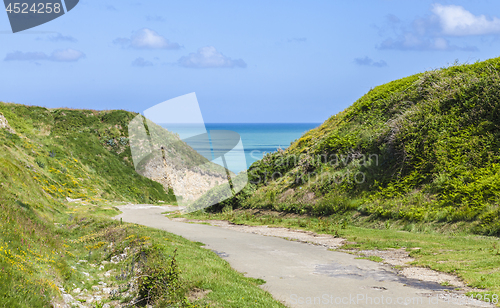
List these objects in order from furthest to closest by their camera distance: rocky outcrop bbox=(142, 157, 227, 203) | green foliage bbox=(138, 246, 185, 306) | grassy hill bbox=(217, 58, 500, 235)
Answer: rocky outcrop bbox=(142, 157, 227, 203) < grassy hill bbox=(217, 58, 500, 235) < green foliage bbox=(138, 246, 185, 306)

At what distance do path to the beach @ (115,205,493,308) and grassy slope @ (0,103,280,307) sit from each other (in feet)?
3.06

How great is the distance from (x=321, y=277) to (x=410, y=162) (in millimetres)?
13556

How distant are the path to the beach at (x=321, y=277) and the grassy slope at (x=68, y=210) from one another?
932mm

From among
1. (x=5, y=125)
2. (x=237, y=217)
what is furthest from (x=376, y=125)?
(x=5, y=125)

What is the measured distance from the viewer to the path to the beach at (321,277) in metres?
8.99

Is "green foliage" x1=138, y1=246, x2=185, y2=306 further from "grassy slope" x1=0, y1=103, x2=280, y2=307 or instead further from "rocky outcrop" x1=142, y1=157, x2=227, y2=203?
"rocky outcrop" x1=142, y1=157, x2=227, y2=203

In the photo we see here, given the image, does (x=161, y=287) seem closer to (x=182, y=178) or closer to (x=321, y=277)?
(x=321, y=277)

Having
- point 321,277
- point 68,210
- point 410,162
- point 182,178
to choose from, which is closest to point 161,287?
point 321,277

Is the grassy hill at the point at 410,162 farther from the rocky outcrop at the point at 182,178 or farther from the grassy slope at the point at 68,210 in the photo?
the rocky outcrop at the point at 182,178

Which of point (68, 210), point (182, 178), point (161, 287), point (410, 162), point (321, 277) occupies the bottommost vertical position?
point (321, 277)

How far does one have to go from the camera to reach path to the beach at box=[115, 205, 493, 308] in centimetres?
899

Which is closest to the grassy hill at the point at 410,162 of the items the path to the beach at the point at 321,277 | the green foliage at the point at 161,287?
the path to the beach at the point at 321,277

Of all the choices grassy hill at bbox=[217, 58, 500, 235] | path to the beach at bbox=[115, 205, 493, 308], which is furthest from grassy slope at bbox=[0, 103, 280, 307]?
grassy hill at bbox=[217, 58, 500, 235]

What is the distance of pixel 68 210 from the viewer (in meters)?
24.8
